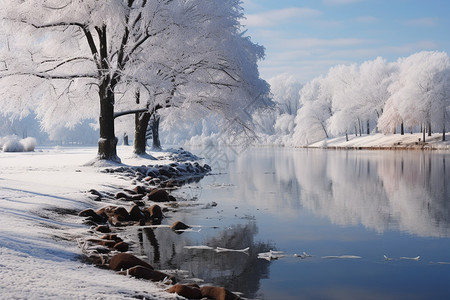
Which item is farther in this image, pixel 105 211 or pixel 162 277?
pixel 105 211

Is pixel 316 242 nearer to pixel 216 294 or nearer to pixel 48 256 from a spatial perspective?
pixel 216 294

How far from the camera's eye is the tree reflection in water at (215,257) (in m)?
6.08

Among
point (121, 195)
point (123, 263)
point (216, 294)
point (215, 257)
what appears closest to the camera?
point (216, 294)

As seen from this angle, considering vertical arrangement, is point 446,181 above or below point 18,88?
below

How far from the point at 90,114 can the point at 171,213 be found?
1656cm

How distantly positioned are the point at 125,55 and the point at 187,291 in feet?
49.9

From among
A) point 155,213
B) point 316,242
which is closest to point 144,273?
point 316,242

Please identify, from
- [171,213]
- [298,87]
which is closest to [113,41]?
[171,213]

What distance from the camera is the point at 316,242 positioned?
8234mm

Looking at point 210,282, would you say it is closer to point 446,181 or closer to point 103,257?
point 103,257

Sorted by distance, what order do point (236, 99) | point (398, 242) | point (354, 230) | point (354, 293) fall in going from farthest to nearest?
point (236, 99) < point (354, 230) < point (398, 242) < point (354, 293)

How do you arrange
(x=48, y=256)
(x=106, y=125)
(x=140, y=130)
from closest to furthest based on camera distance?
(x=48, y=256) → (x=106, y=125) → (x=140, y=130)

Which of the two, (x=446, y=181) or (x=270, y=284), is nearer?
(x=270, y=284)

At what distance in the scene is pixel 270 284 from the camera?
19.3 ft
